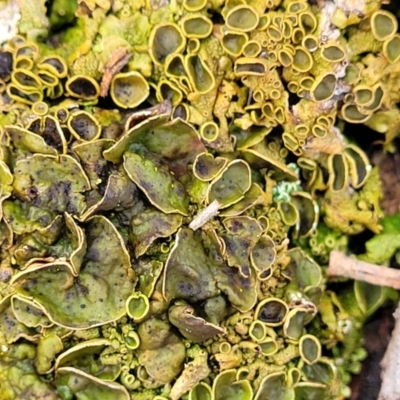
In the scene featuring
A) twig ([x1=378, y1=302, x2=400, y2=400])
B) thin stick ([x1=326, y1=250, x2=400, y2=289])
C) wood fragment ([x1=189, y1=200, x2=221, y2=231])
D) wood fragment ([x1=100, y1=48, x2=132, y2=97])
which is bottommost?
twig ([x1=378, y1=302, x2=400, y2=400])

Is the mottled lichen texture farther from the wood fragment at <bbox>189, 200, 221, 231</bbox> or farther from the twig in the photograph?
the twig

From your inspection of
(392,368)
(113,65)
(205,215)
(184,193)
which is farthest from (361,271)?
(113,65)

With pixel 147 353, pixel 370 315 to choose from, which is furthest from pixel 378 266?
pixel 147 353

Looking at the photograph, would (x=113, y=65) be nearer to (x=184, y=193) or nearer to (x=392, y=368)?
(x=184, y=193)

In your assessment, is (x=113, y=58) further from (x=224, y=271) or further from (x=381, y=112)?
(x=381, y=112)

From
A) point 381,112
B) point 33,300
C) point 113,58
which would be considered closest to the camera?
point 33,300

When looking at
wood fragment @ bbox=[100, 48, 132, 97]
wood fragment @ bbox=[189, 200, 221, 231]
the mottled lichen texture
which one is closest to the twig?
the mottled lichen texture
